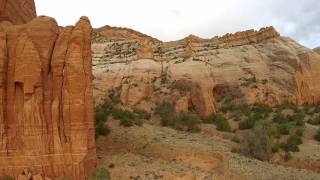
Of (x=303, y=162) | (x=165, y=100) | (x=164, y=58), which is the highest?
(x=164, y=58)

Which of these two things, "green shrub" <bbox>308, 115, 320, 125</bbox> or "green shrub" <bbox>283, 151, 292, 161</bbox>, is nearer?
"green shrub" <bbox>283, 151, 292, 161</bbox>

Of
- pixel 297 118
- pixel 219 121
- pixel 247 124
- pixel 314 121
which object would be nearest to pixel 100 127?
pixel 219 121

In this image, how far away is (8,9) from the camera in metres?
35.2

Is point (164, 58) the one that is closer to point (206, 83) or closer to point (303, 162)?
point (206, 83)

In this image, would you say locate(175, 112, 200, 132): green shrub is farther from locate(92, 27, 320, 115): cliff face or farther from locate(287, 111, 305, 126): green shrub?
locate(287, 111, 305, 126): green shrub

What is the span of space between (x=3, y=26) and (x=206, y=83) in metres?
33.3

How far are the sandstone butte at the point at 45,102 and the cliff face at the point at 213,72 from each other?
87.2 feet

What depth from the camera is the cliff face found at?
199 ft

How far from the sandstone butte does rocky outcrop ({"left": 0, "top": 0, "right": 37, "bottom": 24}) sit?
3.21 meters

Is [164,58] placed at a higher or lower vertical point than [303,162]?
higher

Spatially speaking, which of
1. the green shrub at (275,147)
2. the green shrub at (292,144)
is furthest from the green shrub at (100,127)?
the green shrub at (292,144)

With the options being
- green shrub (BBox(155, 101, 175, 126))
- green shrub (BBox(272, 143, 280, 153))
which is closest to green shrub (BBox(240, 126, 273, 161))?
green shrub (BBox(272, 143, 280, 153))

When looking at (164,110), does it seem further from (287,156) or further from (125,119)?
(287,156)

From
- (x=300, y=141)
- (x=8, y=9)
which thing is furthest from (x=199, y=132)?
(x=8, y=9)
